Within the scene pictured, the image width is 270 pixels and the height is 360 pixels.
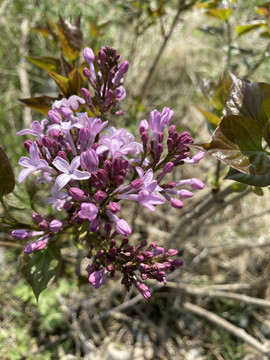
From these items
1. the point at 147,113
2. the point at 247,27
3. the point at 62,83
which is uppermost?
the point at 247,27

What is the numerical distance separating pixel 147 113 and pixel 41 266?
285 centimetres

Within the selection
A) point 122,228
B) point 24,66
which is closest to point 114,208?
point 122,228

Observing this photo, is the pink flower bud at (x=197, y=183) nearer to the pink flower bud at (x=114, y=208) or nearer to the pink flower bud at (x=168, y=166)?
the pink flower bud at (x=168, y=166)

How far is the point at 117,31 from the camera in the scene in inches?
200

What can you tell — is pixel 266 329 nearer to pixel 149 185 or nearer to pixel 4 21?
pixel 149 185

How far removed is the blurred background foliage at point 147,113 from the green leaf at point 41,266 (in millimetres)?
314

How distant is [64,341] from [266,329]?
1857mm

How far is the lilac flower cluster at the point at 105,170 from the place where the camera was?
124cm

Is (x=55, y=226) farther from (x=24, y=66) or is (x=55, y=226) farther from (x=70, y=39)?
(x=24, y=66)

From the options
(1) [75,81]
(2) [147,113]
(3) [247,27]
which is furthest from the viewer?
(2) [147,113]

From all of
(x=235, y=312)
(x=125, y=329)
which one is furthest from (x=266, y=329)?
(x=125, y=329)

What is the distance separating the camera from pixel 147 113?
4008 millimetres

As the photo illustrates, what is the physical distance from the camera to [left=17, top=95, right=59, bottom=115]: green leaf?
166 centimetres

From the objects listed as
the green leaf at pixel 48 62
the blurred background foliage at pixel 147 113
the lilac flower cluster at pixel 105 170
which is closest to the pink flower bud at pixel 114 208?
the lilac flower cluster at pixel 105 170
